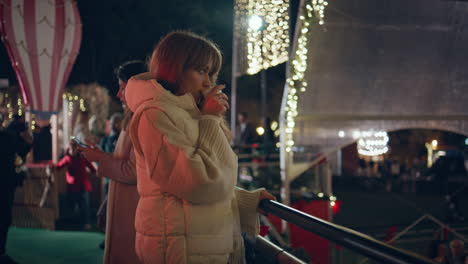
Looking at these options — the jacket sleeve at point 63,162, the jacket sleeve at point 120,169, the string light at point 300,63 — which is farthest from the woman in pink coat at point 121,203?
the jacket sleeve at point 63,162

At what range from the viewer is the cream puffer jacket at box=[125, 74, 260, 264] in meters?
1.52

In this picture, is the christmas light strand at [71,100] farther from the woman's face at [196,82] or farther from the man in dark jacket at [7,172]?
the woman's face at [196,82]

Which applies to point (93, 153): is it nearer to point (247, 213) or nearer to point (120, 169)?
point (120, 169)

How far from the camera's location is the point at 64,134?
12875 mm

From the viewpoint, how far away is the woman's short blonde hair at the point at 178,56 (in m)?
1.68

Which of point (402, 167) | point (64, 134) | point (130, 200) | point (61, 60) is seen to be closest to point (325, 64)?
point (61, 60)

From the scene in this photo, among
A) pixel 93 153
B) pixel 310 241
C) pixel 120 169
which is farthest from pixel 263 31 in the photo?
pixel 120 169

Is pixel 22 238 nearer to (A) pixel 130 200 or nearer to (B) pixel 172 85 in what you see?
(A) pixel 130 200

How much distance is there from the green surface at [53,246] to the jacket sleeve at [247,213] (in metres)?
3.89

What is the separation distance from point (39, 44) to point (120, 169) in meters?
5.07

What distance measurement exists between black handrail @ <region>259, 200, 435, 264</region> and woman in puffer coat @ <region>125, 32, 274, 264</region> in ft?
0.87

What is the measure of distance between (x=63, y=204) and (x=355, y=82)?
664cm

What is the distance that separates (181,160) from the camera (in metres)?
1.50

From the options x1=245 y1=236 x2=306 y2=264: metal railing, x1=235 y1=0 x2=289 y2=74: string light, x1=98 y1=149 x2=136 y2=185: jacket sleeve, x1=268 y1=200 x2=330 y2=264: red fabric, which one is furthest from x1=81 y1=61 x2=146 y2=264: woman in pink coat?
x1=268 y1=200 x2=330 y2=264: red fabric
